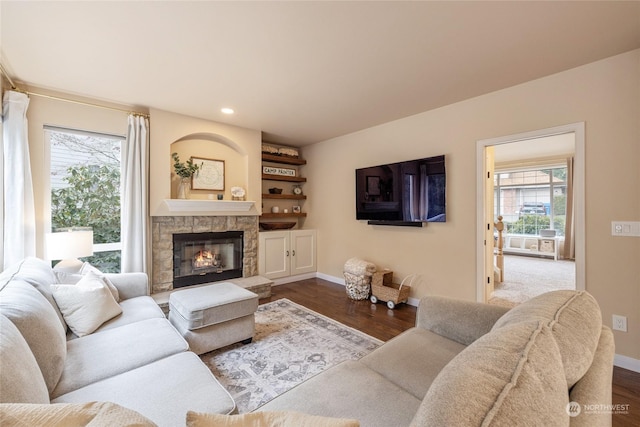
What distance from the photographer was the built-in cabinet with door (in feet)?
14.4

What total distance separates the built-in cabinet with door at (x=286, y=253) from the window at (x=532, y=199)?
612 centimetres

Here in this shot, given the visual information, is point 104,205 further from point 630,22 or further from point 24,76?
point 630,22

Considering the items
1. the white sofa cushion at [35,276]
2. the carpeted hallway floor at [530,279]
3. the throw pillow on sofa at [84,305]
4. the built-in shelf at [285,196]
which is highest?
the built-in shelf at [285,196]

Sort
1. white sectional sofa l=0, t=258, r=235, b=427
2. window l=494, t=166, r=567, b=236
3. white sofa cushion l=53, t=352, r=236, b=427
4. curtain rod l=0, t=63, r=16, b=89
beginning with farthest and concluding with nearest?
1. window l=494, t=166, r=567, b=236
2. curtain rod l=0, t=63, r=16, b=89
3. white sofa cushion l=53, t=352, r=236, b=427
4. white sectional sofa l=0, t=258, r=235, b=427

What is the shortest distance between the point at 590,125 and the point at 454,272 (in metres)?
A: 1.87

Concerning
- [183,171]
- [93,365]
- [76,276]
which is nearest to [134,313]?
[76,276]

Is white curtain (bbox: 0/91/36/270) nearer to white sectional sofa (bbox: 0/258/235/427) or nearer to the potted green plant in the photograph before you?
white sectional sofa (bbox: 0/258/235/427)

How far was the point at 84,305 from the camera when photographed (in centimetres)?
187

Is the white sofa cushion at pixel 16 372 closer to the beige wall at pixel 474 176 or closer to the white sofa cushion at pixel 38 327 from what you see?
the white sofa cushion at pixel 38 327

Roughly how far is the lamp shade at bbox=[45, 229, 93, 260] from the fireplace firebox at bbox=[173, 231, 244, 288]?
3.74ft

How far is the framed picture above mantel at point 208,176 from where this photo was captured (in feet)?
12.6

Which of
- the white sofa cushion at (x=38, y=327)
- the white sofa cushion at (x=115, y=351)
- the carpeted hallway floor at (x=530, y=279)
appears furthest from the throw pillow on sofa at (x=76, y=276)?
the carpeted hallway floor at (x=530, y=279)

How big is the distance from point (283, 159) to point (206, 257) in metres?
2.17

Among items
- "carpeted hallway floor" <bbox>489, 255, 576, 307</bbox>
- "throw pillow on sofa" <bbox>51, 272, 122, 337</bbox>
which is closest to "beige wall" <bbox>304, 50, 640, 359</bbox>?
"carpeted hallway floor" <bbox>489, 255, 576, 307</bbox>
